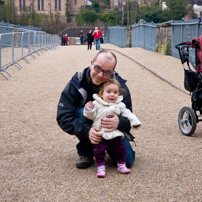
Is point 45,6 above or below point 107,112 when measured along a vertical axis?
above

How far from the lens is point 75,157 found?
4.66m

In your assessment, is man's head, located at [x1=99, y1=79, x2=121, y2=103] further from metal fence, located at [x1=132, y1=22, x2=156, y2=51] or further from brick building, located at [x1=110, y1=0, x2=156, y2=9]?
brick building, located at [x1=110, y1=0, x2=156, y2=9]

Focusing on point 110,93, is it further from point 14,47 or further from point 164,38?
point 164,38

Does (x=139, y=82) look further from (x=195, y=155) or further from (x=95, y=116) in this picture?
(x=95, y=116)

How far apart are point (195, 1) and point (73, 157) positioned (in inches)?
3691

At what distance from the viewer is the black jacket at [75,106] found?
3.91m

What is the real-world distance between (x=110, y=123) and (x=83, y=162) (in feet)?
2.06

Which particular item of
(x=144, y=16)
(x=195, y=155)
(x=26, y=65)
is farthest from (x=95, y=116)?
(x=144, y=16)

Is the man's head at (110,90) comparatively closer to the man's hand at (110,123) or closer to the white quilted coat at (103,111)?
the white quilted coat at (103,111)

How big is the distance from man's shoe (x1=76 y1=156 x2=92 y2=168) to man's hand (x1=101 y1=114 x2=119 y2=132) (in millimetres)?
567

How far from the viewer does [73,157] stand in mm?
4672

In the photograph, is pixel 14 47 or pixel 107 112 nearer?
pixel 107 112

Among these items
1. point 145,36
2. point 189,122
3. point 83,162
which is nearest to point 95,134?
point 83,162

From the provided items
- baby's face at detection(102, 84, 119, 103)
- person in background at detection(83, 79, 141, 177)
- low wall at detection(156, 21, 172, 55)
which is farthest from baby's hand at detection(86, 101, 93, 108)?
low wall at detection(156, 21, 172, 55)
